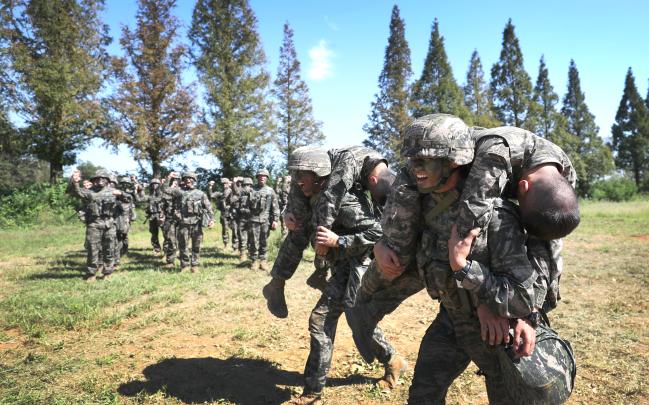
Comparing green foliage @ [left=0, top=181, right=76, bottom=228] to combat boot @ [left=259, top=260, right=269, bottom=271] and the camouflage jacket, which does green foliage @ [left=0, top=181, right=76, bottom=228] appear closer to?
the camouflage jacket

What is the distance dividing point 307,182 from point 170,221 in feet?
30.6

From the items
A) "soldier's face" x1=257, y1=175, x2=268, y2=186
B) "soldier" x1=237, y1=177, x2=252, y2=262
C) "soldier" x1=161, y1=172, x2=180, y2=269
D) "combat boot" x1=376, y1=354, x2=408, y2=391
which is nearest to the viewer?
"combat boot" x1=376, y1=354, x2=408, y2=391

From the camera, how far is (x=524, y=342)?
1972 mm

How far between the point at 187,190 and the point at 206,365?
674cm

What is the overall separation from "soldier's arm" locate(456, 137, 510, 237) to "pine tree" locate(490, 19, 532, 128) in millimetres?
36774

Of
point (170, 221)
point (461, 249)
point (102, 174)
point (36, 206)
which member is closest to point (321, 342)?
point (461, 249)

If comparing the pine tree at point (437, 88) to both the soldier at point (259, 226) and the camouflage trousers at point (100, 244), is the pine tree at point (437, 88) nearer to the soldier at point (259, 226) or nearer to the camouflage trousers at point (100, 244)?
the soldier at point (259, 226)

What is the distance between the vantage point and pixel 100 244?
9.69 m

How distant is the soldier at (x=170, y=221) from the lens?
A: 1129cm

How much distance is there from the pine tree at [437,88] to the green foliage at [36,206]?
1009 inches

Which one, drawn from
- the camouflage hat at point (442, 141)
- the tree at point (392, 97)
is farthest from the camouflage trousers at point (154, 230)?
the tree at point (392, 97)

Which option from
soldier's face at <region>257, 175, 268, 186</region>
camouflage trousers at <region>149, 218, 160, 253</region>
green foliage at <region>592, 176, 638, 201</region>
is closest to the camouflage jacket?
soldier's face at <region>257, 175, 268, 186</region>

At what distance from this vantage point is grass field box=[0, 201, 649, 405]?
4.07 m

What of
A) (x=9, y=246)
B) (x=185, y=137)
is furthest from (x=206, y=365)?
(x=185, y=137)
